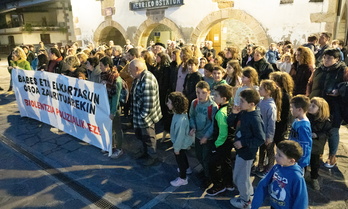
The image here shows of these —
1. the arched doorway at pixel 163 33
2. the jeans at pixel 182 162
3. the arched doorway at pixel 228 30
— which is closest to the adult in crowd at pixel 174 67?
the jeans at pixel 182 162

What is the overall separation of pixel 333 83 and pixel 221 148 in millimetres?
2087

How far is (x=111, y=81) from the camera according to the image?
435cm

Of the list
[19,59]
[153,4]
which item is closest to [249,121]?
[19,59]

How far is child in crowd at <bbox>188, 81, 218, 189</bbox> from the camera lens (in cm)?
330

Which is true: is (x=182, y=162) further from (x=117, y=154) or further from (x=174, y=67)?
(x=174, y=67)

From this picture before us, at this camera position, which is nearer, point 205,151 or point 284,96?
point 205,151

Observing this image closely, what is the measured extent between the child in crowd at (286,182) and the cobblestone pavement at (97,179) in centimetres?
91

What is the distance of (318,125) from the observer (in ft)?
11.0

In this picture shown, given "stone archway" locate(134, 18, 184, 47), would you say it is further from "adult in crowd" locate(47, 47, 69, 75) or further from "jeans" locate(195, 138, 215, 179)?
"jeans" locate(195, 138, 215, 179)

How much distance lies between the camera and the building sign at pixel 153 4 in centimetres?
1158

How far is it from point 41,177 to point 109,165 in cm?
104

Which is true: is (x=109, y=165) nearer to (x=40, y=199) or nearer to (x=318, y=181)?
(x=40, y=199)

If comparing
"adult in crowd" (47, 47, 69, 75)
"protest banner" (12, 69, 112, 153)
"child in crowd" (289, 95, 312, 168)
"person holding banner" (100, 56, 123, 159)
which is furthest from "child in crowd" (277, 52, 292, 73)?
"adult in crowd" (47, 47, 69, 75)

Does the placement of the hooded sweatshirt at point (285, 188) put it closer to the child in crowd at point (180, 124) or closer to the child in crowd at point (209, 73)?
the child in crowd at point (180, 124)
